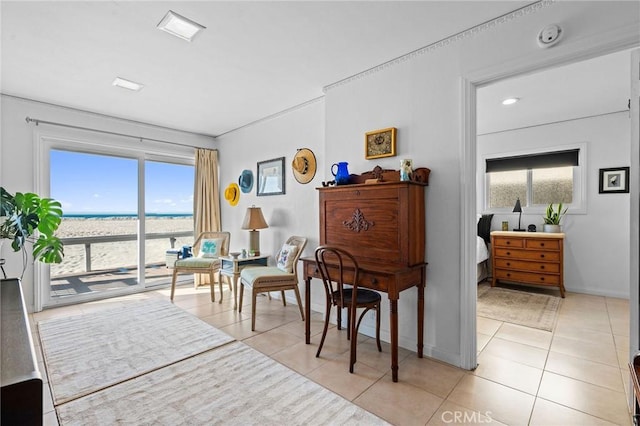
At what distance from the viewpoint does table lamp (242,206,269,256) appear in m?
3.95

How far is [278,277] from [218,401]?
1.40 meters

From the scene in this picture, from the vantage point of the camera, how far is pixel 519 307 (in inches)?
143

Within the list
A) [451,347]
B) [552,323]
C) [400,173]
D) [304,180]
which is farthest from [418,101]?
[552,323]

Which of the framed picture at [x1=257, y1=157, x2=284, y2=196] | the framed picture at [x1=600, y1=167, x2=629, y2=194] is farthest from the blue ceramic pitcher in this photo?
the framed picture at [x1=600, y1=167, x2=629, y2=194]

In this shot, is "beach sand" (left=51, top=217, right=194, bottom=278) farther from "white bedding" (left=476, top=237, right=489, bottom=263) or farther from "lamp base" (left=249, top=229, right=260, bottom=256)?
"white bedding" (left=476, top=237, right=489, bottom=263)

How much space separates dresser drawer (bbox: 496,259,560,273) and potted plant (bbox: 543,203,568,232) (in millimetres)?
565

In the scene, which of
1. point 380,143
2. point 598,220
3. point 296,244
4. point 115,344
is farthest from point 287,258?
point 598,220

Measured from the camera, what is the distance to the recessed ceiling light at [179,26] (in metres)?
2.06

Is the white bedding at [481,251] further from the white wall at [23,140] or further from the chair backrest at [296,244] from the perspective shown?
the white wall at [23,140]

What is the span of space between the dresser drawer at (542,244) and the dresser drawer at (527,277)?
0.38 metres

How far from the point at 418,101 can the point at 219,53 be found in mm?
1732

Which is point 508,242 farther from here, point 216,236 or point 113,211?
point 113,211

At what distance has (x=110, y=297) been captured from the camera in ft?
13.5

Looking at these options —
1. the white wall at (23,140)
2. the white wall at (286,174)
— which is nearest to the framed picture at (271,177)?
the white wall at (286,174)
